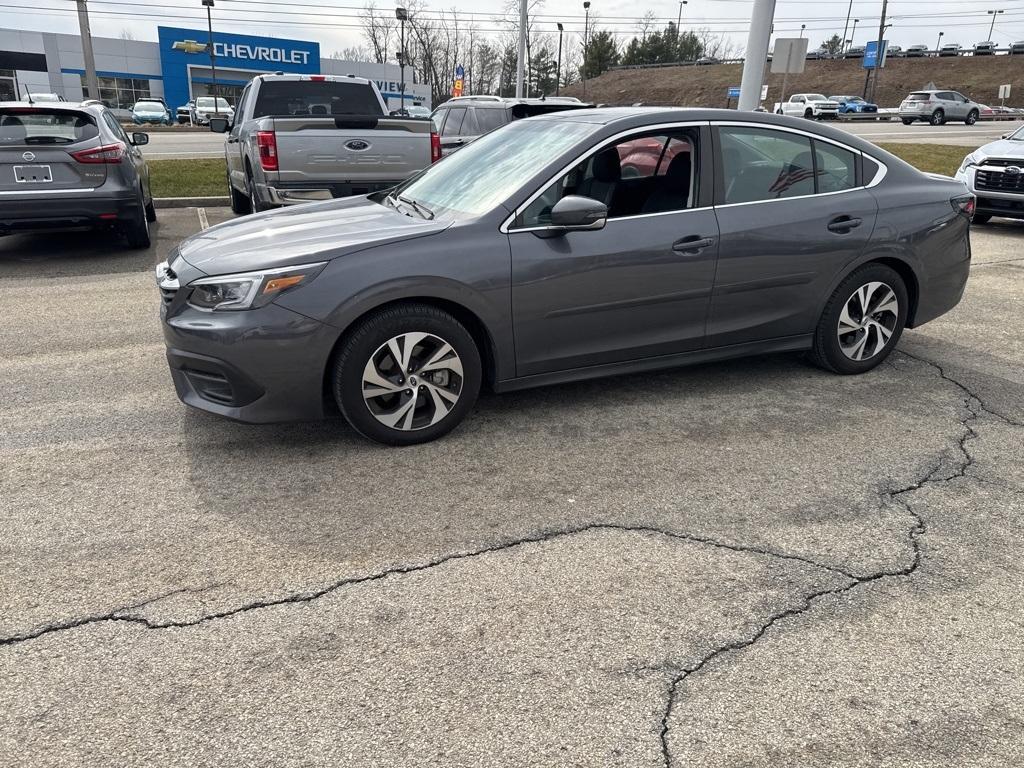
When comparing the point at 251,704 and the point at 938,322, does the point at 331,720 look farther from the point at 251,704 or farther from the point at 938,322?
the point at 938,322

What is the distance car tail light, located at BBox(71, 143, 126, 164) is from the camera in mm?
8320

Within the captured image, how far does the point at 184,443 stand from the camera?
13.8 ft

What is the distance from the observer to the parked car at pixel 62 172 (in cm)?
811

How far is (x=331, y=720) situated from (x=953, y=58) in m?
94.1

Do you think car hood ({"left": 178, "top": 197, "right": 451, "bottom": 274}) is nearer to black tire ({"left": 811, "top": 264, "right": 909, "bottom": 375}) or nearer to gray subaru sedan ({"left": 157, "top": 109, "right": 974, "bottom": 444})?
gray subaru sedan ({"left": 157, "top": 109, "right": 974, "bottom": 444})

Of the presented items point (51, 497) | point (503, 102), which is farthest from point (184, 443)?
point (503, 102)

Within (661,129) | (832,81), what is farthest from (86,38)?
(832,81)

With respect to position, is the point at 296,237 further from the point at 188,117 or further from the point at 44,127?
the point at 188,117

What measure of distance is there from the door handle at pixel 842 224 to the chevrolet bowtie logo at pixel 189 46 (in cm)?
7062

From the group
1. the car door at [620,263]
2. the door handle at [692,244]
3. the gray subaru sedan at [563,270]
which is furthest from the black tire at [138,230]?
the door handle at [692,244]

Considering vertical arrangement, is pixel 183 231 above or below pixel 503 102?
below

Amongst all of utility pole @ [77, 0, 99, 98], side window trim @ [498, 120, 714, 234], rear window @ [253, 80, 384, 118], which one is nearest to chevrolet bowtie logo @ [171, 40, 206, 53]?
utility pole @ [77, 0, 99, 98]

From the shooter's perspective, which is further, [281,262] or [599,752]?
[281,262]

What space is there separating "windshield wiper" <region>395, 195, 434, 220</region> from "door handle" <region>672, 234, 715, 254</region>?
1338mm
